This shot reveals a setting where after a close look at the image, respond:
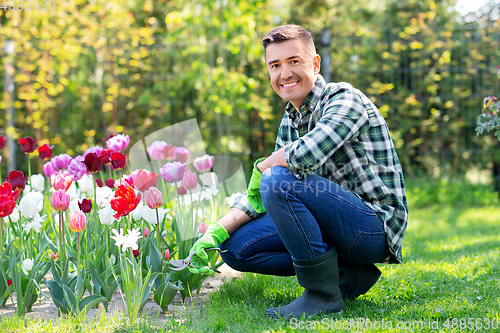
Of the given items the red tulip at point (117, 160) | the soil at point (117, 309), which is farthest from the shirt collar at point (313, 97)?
the soil at point (117, 309)

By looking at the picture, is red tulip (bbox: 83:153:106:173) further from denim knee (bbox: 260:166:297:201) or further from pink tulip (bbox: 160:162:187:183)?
denim knee (bbox: 260:166:297:201)

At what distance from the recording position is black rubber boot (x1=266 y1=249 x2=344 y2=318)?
Result: 1701 mm

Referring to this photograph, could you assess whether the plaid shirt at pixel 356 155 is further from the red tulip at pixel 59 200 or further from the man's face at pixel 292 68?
the red tulip at pixel 59 200

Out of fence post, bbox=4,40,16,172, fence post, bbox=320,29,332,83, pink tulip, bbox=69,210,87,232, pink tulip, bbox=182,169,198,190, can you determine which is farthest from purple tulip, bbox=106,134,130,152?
fence post, bbox=4,40,16,172

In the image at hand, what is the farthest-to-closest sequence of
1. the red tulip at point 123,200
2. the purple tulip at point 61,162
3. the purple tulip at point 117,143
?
the purple tulip at point 117,143, the purple tulip at point 61,162, the red tulip at point 123,200

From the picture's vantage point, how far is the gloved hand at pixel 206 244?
5.77ft

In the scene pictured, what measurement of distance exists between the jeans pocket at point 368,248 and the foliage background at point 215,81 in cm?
351

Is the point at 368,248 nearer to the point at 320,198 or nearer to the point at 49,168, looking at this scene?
the point at 320,198

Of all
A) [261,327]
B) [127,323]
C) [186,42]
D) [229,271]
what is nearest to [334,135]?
[261,327]

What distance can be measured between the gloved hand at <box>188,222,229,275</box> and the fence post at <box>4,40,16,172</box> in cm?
425

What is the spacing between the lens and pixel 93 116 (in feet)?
19.1

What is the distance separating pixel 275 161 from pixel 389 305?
0.76 m

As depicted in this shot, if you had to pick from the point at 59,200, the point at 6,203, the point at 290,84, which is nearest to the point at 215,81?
the point at 290,84

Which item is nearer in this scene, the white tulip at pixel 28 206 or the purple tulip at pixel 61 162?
the white tulip at pixel 28 206
